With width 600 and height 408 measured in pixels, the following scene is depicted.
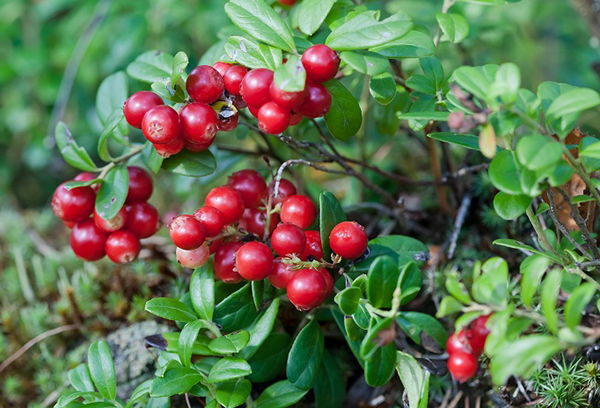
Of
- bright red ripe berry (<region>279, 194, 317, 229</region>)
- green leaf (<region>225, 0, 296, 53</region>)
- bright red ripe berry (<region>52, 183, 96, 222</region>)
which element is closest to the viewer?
green leaf (<region>225, 0, 296, 53</region>)

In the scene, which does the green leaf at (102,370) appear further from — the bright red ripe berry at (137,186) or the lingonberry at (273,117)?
the lingonberry at (273,117)

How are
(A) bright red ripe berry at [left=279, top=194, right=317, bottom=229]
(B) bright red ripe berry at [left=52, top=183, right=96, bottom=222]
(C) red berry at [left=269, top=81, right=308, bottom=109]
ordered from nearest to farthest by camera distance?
(C) red berry at [left=269, top=81, right=308, bottom=109] < (A) bright red ripe berry at [left=279, top=194, right=317, bottom=229] < (B) bright red ripe berry at [left=52, top=183, right=96, bottom=222]

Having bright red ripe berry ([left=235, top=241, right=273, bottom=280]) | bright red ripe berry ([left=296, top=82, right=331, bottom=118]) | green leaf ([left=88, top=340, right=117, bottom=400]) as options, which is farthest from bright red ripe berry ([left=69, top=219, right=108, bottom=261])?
bright red ripe berry ([left=296, top=82, right=331, bottom=118])

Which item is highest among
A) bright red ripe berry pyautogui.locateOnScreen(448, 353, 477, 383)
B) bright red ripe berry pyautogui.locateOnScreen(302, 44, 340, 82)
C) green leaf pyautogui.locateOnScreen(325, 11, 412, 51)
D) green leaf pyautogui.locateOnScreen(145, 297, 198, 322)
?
green leaf pyautogui.locateOnScreen(325, 11, 412, 51)

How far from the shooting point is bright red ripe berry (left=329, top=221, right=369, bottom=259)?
139cm

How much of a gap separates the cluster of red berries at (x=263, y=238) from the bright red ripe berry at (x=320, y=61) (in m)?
0.32

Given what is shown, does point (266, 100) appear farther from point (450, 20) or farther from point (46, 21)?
point (46, 21)

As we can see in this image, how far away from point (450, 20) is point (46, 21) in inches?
138

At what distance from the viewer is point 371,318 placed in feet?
4.23

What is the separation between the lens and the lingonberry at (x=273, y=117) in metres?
1.31

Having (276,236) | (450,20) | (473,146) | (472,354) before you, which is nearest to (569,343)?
(472,354)

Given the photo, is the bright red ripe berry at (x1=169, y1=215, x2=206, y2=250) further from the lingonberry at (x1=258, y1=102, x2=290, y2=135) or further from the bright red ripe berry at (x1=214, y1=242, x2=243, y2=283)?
the lingonberry at (x1=258, y1=102, x2=290, y2=135)

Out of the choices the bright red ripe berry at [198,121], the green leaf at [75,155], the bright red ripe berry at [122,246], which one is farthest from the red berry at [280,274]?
the green leaf at [75,155]

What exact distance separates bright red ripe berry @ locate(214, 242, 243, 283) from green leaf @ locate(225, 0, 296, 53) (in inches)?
20.8
